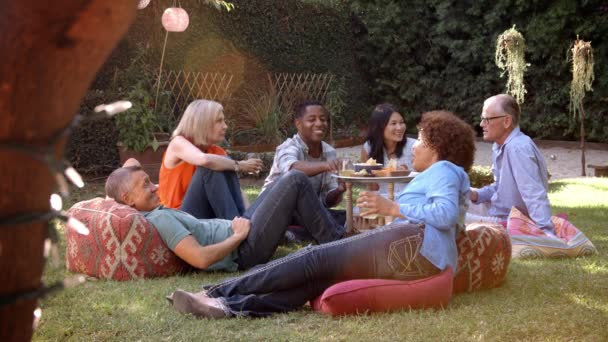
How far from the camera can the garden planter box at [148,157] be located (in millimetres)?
8938

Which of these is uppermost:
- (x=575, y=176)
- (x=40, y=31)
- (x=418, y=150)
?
(x=40, y=31)

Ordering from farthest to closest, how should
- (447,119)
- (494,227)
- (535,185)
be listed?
(535,185)
(494,227)
(447,119)

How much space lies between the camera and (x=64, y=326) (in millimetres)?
3156

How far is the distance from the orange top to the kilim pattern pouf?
192 centimetres

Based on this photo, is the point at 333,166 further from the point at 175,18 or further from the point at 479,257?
the point at 175,18

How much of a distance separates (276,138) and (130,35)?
122 inches

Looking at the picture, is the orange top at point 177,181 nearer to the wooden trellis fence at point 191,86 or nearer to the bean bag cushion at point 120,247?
A: the bean bag cushion at point 120,247

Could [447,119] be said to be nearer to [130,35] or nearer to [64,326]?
[64,326]

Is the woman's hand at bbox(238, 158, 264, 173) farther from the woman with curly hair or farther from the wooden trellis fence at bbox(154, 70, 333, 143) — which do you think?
the wooden trellis fence at bbox(154, 70, 333, 143)

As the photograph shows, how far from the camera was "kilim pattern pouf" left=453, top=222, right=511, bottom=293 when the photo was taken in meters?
3.67

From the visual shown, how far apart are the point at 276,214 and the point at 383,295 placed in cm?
96

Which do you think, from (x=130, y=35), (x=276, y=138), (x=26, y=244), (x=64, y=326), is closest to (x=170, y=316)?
(x=64, y=326)

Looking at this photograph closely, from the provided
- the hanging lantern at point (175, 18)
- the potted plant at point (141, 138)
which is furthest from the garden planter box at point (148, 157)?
the hanging lantern at point (175, 18)

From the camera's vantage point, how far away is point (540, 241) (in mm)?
4602
